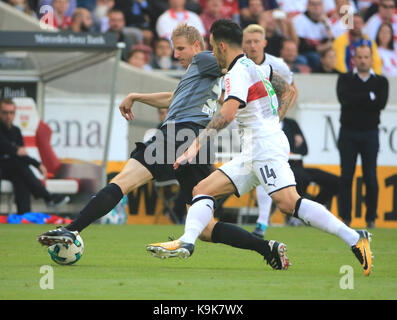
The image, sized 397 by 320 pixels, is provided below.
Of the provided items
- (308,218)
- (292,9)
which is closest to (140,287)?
(308,218)

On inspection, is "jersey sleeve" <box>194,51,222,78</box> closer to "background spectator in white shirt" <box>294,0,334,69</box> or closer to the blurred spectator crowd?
the blurred spectator crowd

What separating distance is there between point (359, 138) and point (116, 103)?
14.6ft

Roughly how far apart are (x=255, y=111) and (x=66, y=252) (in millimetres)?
1994

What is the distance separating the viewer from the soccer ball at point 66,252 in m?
7.83

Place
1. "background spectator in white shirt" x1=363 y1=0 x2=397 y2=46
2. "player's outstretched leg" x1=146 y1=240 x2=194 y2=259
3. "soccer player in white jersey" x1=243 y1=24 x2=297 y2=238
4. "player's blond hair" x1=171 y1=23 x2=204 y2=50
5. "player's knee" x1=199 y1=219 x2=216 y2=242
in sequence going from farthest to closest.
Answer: "background spectator in white shirt" x1=363 y1=0 x2=397 y2=46 < "soccer player in white jersey" x1=243 y1=24 x2=297 y2=238 < "player's blond hair" x1=171 y1=23 x2=204 y2=50 < "player's knee" x1=199 y1=219 x2=216 y2=242 < "player's outstretched leg" x1=146 y1=240 x2=194 y2=259

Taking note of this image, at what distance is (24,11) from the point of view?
58.7 feet

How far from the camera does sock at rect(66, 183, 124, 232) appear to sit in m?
7.91

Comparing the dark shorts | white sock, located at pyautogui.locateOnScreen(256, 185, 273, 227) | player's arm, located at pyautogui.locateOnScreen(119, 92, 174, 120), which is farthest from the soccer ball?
white sock, located at pyautogui.locateOnScreen(256, 185, 273, 227)

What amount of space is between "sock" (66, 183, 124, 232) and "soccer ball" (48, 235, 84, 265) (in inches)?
4.6

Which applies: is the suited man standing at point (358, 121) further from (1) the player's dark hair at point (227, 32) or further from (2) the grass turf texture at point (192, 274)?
(1) the player's dark hair at point (227, 32)

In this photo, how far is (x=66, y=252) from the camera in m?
7.85

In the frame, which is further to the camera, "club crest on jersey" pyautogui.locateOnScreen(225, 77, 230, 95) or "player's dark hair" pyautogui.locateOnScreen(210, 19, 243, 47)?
"player's dark hair" pyautogui.locateOnScreen(210, 19, 243, 47)

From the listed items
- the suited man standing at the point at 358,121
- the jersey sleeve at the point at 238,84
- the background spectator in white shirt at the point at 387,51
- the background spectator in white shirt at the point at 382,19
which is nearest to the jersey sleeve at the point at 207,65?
the jersey sleeve at the point at 238,84

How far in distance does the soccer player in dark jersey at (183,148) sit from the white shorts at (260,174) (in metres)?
0.50
